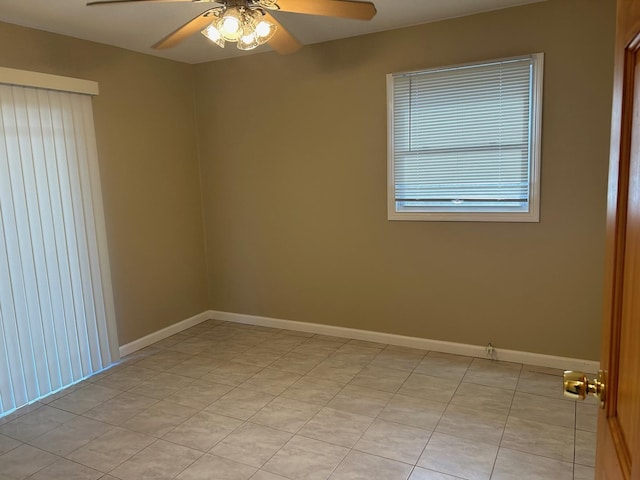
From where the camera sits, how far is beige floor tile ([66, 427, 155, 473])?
7.51 ft

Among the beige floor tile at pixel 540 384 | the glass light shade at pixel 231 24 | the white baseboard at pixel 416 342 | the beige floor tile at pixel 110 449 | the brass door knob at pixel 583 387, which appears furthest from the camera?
the white baseboard at pixel 416 342

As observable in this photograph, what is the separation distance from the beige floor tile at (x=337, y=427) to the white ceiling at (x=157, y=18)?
257 cm

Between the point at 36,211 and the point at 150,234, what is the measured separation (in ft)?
3.45

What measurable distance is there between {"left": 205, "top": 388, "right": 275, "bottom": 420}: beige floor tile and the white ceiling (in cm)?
249

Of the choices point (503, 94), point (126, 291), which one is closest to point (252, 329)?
point (126, 291)

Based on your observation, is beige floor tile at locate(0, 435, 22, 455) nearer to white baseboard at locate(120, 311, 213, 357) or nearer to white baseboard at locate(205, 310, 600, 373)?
white baseboard at locate(120, 311, 213, 357)

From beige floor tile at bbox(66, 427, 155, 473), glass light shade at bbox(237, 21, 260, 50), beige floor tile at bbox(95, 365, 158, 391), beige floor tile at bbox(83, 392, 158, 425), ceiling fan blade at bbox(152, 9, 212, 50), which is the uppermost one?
ceiling fan blade at bbox(152, 9, 212, 50)

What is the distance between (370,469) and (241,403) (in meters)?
1.03

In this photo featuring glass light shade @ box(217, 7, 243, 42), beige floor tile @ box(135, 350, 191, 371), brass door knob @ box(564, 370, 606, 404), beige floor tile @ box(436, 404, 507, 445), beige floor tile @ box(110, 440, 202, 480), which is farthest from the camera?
beige floor tile @ box(135, 350, 191, 371)

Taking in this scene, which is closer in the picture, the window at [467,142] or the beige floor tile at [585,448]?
the beige floor tile at [585,448]

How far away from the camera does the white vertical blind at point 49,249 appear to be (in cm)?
278

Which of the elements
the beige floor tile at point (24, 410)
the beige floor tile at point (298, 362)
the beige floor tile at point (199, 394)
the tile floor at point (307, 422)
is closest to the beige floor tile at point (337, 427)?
the tile floor at point (307, 422)

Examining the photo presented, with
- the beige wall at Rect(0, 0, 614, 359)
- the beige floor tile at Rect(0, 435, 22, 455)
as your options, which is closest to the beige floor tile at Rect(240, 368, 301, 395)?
the beige wall at Rect(0, 0, 614, 359)

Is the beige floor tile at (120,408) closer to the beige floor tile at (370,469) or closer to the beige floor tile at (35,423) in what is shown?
the beige floor tile at (35,423)
